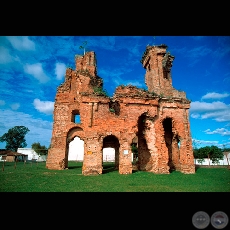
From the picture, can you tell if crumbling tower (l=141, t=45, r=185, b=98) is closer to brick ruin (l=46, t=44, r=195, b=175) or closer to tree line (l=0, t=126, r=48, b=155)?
brick ruin (l=46, t=44, r=195, b=175)

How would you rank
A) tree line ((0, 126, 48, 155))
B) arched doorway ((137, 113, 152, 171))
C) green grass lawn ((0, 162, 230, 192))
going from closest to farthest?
1. green grass lawn ((0, 162, 230, 192))
2. arched doorway ((137, 113, 152, 171))
3. tree line ((0, 126, 48, 155))

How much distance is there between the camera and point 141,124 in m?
16.4

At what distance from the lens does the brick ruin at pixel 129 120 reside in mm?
14023

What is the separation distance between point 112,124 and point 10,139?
5093 centimetres
